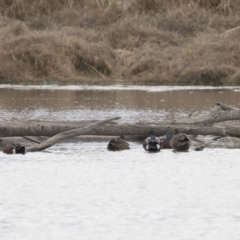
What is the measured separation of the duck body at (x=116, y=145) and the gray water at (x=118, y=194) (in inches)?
6.6

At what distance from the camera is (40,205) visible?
39.1 feet

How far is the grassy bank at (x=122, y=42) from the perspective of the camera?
3925cm

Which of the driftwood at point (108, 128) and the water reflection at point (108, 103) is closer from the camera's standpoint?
the driftwood at point (108, 128)

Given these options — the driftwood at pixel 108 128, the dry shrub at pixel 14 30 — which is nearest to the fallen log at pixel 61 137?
the driftwood at pixel 108 128

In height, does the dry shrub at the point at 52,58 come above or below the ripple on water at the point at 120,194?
below

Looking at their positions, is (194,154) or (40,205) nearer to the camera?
(40,205)

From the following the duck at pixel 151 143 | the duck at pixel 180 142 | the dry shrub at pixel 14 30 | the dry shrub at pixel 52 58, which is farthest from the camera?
the dry shrub at pixel 14 30

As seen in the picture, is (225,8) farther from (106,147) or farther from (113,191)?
(113,191)

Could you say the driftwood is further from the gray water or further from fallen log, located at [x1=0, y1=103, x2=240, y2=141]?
Result: the gray water

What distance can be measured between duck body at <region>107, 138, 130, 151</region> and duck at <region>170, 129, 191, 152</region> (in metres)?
0.82

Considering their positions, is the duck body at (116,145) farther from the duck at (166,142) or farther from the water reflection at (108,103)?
the water reflection at (108,103)

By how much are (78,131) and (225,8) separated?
31.2 m

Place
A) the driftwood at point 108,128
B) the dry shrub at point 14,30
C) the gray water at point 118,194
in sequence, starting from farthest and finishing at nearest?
the dry shrub at point 14,30, the driftwood at point 108,128, the gray water at point 118,194

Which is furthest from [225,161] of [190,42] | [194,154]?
[190,42]
